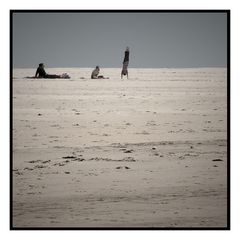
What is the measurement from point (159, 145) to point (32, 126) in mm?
3026

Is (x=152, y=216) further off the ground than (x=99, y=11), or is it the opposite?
(x=99, y=11)

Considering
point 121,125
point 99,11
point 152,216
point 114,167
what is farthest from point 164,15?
point 121,125

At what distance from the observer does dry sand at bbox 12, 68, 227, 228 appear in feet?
23.2

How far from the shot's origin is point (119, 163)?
877 cm

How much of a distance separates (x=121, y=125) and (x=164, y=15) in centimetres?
388

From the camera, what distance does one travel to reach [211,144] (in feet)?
32.7

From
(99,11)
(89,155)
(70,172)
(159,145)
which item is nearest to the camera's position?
(99,11)

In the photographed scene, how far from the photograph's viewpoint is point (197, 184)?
8.02 m

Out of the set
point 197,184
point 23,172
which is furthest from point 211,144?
point 23,172

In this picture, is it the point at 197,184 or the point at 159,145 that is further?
the point at 159,145

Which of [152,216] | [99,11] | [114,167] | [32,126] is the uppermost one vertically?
[99,11]

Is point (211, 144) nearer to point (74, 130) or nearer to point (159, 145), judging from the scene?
point (159, 145)

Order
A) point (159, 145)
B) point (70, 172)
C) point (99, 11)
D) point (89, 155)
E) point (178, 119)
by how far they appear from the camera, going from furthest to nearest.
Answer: point (178, 119) < point (159, 145) < point (89, 155) < point (70, 172) < point (99, 11)

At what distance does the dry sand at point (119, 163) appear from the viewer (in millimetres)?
7070
